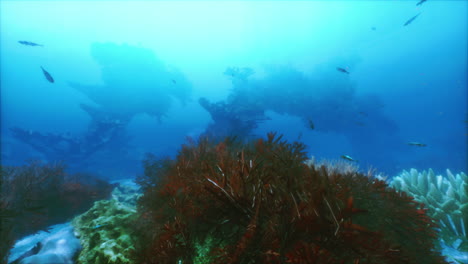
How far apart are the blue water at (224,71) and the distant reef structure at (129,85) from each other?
0.54 ft

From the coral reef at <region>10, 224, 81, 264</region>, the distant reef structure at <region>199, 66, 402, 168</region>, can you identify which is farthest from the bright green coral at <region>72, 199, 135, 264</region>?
the distant reef structure at <region>199, 66, 402, 168</region>

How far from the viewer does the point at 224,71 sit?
28.1 metres

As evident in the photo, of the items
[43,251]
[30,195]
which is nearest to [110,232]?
[43,251]

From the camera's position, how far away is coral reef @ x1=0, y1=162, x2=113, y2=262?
198 inches

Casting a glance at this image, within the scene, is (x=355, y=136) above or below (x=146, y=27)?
below

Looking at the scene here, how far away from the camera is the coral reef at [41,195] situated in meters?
5.03

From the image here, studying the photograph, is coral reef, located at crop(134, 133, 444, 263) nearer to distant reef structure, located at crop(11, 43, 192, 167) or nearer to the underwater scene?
the underwater scene

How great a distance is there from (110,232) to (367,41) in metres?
39.4

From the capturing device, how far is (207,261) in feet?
5.90

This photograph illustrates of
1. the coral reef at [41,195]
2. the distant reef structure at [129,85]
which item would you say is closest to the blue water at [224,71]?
the distant reef structure at [129,85]

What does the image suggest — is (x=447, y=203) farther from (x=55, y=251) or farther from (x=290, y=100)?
(x=290, y=100)

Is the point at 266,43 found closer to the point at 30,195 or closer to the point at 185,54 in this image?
the point at 185,54

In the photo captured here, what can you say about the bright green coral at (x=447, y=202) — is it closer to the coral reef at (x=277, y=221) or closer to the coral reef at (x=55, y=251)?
the coral reef at (x=277, y=221)

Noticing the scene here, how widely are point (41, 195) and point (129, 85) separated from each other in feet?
98.5
